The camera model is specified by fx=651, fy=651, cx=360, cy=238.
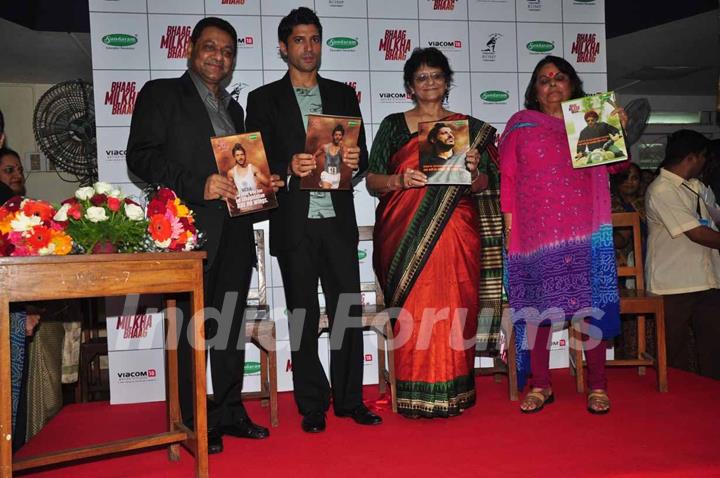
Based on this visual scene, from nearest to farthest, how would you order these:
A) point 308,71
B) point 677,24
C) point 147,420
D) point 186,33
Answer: point 308,71
point 147,420
point 186,33
point 677,24

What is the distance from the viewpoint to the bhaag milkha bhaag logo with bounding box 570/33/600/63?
14.9 feet

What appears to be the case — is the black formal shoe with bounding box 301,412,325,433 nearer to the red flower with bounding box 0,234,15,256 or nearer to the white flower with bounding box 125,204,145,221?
the white flower with bounding box 125,204,145,221

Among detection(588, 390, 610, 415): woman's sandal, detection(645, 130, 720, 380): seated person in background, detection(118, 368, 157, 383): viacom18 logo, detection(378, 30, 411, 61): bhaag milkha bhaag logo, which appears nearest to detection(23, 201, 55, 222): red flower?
detection(118, 368, 157, 383): viacom18 logo

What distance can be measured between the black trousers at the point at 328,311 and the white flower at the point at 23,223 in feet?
3.74

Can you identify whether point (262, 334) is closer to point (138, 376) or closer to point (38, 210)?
point (138, 376)

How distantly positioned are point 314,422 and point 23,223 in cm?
150

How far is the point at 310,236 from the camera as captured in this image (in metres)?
2.93

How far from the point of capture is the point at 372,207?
4.32m

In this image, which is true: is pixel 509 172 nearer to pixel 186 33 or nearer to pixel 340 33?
pixel 340 33

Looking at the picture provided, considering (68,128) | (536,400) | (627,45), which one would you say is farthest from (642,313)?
(627,45)

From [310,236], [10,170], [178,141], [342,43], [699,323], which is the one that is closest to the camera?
[178,141]

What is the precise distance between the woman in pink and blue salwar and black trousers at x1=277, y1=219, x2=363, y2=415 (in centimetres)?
83

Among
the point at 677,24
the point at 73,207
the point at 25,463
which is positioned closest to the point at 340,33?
the point at 73,207

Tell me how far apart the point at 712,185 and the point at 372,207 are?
2.40 metres
